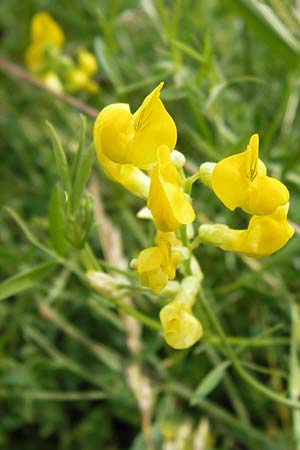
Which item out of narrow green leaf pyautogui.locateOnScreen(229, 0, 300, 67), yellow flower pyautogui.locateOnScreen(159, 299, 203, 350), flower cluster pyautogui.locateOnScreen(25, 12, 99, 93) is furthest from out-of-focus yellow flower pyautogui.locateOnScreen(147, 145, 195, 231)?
flower cluster pyautogui.locateOnScreen(25, 12, 99, 93)

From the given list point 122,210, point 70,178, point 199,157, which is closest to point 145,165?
point 70,178

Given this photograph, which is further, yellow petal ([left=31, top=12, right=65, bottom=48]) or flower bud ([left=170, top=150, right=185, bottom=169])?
yellow petal ([left=31, top=12, right=65, bottom=48])

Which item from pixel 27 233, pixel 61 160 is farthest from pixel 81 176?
pixel 27 233

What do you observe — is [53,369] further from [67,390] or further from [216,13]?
[216,13]

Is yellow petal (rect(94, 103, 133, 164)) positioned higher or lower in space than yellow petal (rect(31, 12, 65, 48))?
higher

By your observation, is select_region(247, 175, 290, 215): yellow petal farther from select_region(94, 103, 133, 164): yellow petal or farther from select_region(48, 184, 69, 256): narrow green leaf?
select_region(48, 184, 69, 256): narrow green leaf

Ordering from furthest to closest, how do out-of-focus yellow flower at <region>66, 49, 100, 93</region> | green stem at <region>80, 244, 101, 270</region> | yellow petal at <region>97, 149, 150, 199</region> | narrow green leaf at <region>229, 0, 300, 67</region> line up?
A: out-of-focus yellow flower at <region>66, 49, 100, 93</region> → narrow green leaf at <region>229, 0, 300, 67</region> → green stem at <region>80, 244, 101, 270</region> → yellow petal at <region>97, 149, 150, 199</region>
